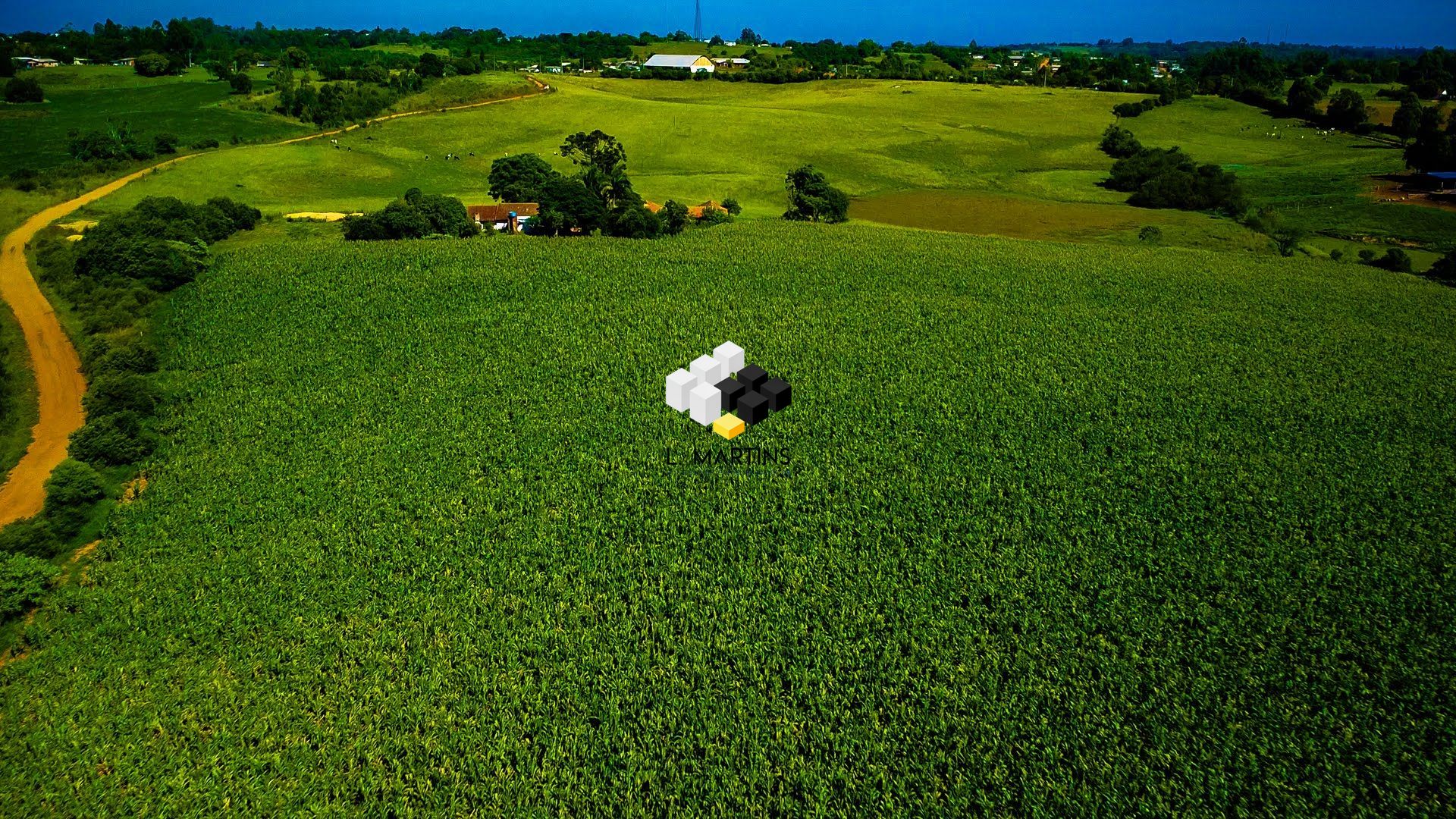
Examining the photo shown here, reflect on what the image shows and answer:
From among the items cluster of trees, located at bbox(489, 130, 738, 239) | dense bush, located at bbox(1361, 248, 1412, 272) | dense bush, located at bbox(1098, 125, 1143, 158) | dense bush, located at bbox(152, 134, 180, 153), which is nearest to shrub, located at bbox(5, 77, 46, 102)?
dense bush, located at bbox(152, 134, 180, 153)

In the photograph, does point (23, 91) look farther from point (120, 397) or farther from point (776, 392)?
point (776, 392)

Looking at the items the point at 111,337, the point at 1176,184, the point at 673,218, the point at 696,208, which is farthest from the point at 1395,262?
the point at 111,337

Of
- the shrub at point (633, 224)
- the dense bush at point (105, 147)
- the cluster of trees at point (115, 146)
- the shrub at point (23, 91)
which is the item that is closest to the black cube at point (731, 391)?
the shrub at point (633, 224)

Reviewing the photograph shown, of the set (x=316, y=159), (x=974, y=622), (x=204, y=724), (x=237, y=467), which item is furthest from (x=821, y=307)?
(x=316, y=159)

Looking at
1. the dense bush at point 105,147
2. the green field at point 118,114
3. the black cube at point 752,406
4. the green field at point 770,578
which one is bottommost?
the green field at point 770,578

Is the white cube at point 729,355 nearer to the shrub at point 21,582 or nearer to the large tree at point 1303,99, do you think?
the shrub at point 21,582

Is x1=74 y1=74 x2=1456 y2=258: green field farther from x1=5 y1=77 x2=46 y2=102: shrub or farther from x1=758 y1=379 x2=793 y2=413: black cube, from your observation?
x1=5 y1=77 x2=46 y2=102: shrub

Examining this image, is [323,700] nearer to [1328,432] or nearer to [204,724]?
[204,724]

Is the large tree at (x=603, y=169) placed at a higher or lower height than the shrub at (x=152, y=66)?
lower
